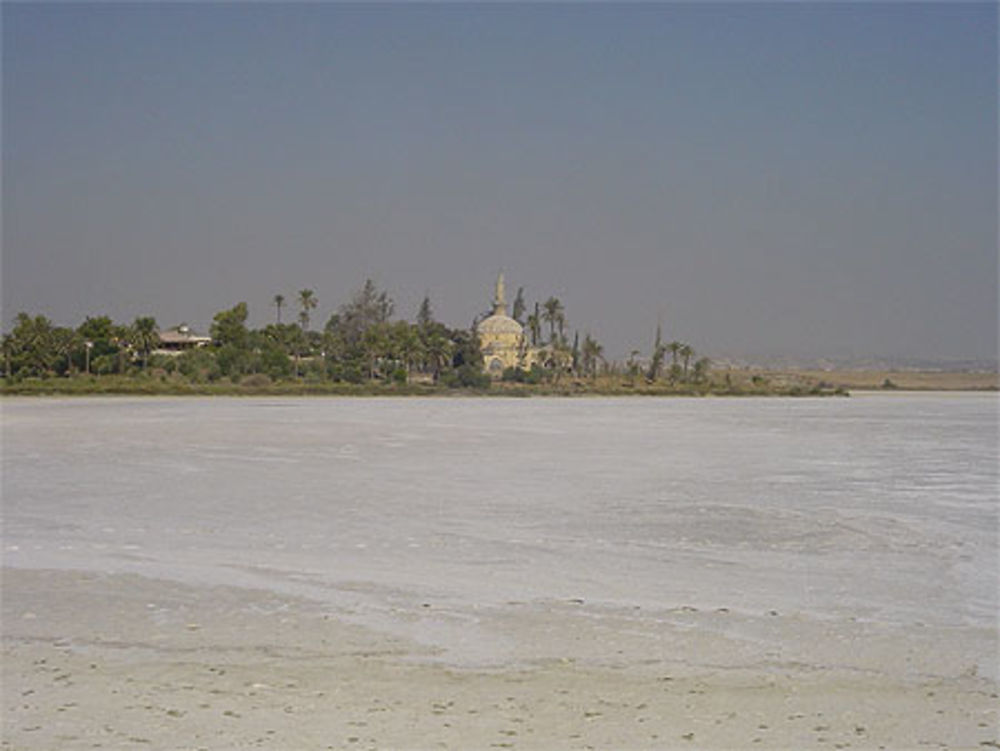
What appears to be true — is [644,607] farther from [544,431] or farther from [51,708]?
[544,431]

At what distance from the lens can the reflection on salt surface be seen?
34.7 feet

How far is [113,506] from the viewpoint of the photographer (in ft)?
51.8

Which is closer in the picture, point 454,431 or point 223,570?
point 223,570

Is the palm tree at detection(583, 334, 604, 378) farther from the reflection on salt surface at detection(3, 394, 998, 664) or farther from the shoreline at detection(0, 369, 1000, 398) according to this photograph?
the reflection on salt surface at detection(3, 394, 998, 664)

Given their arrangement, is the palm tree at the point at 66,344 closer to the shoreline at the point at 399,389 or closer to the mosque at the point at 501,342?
the shoreline at the point at 399,389

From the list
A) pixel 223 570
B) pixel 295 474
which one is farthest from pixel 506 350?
pixel 223 570

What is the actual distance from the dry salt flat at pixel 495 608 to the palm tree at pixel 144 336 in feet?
216

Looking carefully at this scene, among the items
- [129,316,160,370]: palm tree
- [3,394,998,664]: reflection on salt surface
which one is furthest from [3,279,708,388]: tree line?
[3,394,998,664]: reflection on salt surface

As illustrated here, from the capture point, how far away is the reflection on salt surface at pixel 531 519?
10586 mm

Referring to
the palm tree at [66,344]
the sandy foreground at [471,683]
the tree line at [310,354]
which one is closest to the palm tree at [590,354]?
the tree line at [310,354]

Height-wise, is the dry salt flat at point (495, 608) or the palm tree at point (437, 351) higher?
the palm tree at point (437, 351)

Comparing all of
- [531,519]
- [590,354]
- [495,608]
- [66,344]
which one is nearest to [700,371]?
[590,354]

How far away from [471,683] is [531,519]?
7.69 m

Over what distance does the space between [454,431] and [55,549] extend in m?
23.7
